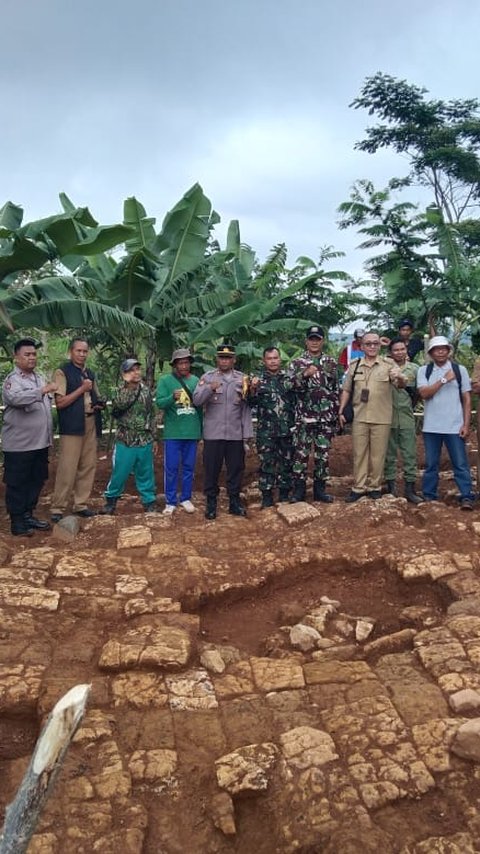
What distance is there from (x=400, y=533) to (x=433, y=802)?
8.75ft

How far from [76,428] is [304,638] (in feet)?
10.1

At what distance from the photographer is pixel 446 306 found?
8.65 metres

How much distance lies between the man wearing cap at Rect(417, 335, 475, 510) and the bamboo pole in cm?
484

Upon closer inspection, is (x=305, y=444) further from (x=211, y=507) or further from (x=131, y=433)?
(x=131, y=433)

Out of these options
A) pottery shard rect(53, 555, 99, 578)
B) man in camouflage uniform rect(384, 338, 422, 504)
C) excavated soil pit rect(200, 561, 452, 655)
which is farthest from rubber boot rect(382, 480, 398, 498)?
pottery shard rect(53, 555, 99, 578)

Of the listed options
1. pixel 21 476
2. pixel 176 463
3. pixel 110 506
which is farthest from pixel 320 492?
pixel 21 476

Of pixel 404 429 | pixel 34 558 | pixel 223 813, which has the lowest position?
pixel 223 813

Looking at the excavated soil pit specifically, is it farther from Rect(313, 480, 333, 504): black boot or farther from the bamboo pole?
the bamboo pole

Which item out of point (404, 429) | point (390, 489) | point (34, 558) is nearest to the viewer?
point (34, 558)

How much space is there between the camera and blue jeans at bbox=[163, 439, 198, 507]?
19.2 ft

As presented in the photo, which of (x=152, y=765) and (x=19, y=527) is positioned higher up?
(x=19, y=527)

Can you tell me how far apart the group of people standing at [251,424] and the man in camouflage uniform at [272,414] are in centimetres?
1

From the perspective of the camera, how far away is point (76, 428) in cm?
562

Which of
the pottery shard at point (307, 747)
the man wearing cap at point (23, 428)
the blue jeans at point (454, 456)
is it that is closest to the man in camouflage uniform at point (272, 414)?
the blue jeans at point (454, 456)
